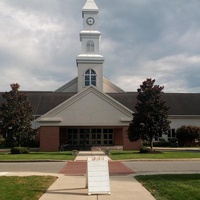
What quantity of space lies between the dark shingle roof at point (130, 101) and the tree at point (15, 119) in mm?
13857

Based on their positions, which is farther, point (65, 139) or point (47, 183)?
point (65, 139)

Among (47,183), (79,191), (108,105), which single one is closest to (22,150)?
(108,105)

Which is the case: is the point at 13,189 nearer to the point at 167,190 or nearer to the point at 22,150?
the point at 167,190

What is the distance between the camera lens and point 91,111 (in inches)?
1538

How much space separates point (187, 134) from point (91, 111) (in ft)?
48.8

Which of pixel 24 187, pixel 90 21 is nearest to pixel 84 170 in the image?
pixel 24 187

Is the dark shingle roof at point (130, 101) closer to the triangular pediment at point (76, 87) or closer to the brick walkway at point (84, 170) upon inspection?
the triangular pediment at point (76, 87)

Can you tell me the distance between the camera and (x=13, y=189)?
1095 centimetres

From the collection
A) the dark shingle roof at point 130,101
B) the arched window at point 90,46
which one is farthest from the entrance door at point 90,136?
the arched window at point 90,46

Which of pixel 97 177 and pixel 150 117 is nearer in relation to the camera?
pixel 97 177

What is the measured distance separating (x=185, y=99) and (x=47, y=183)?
45806 mm

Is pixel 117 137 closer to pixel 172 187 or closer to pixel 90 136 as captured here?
pixel 90 136

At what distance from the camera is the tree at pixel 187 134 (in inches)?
1817

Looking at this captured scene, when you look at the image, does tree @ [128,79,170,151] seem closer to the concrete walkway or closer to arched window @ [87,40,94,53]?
the concrete walkway
